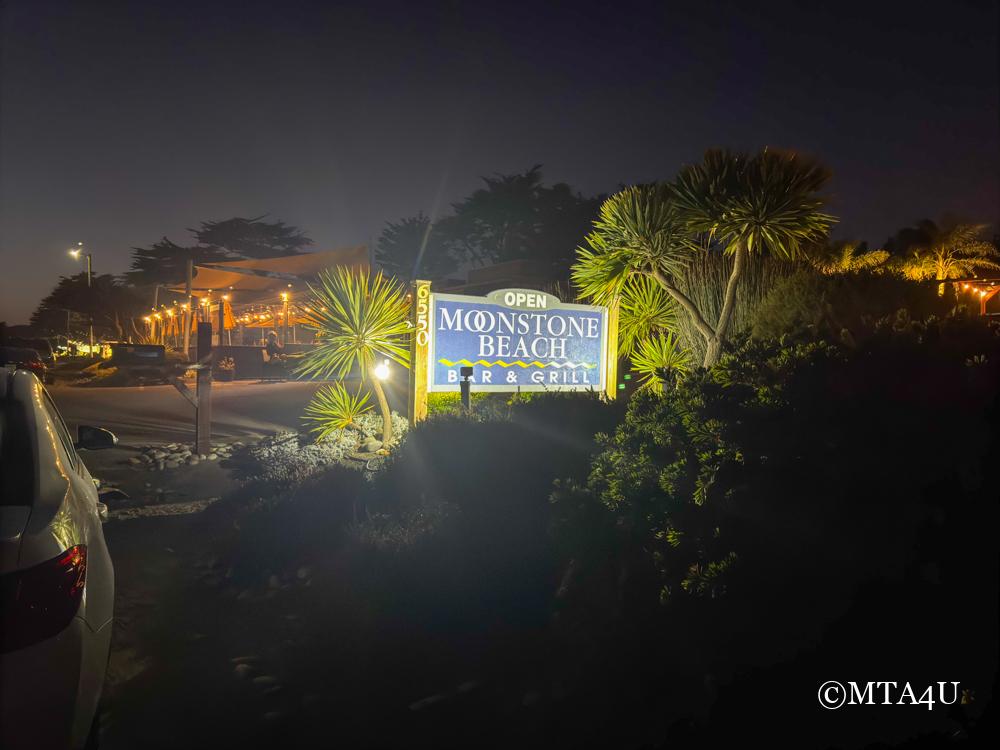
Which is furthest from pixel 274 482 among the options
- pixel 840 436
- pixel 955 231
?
pixel 955 231

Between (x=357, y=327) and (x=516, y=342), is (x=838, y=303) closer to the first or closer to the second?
(x=516, y=342)

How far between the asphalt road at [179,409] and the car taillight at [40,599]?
358 inches

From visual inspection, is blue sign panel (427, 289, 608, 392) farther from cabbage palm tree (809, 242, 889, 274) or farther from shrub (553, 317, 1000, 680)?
shrub (553, 317, 1000, 680)

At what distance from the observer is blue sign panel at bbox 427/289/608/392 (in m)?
7.96

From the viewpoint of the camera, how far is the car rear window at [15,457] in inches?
89.6

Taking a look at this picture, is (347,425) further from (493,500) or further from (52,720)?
(52,720)

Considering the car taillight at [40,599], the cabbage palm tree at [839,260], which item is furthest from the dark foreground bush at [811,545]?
the cabbage palm tree at [839,260]

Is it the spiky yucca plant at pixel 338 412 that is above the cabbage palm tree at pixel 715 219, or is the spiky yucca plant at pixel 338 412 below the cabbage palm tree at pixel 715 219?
below

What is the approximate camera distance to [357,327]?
29.3 feet

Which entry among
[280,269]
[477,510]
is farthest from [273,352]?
[477,510]

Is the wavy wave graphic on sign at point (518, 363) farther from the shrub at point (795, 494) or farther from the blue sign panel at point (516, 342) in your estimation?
the shrub at point (795, 494)

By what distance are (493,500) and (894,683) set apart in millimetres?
2870

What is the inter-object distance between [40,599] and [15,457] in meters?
0.67

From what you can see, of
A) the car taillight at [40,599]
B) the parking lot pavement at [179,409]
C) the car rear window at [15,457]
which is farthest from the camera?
the parking lot pavement at [179,409]
